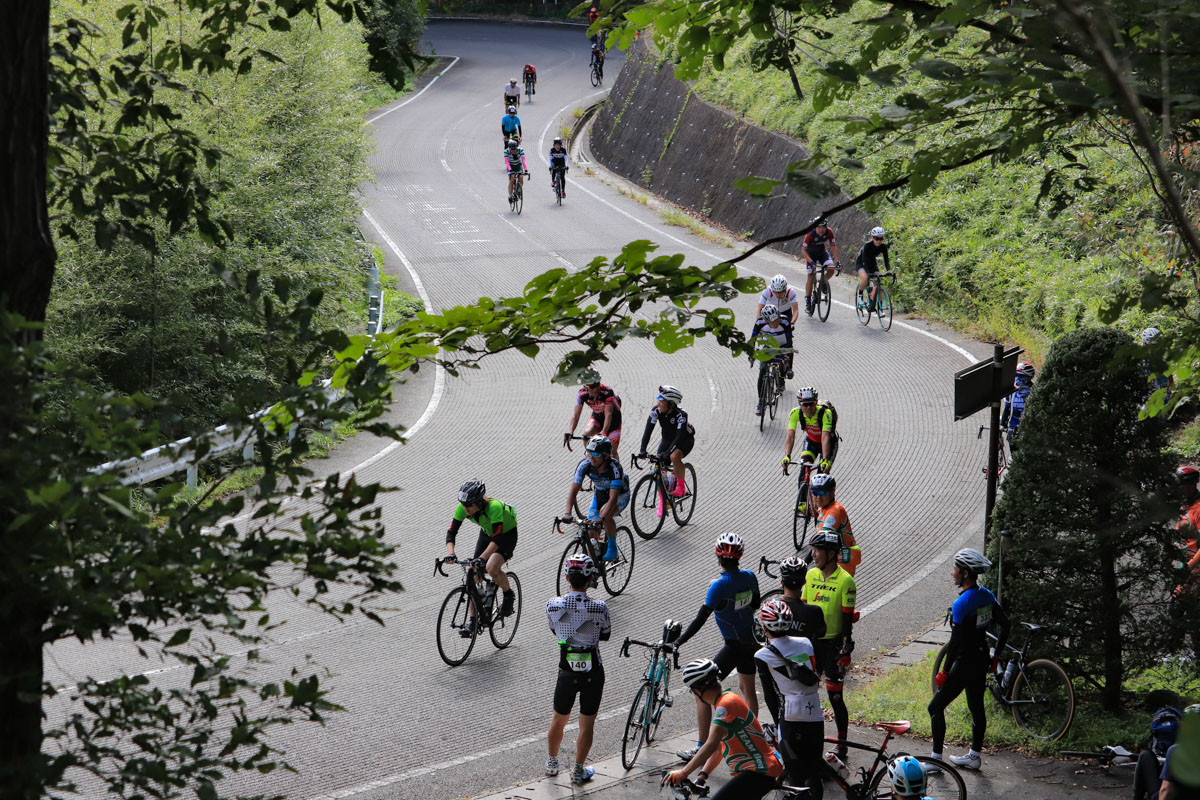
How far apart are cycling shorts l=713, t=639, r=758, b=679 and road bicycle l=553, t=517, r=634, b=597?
2799 millimetres

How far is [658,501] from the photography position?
603 inches

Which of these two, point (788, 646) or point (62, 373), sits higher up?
point (62, 373)

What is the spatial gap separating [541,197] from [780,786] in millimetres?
29569

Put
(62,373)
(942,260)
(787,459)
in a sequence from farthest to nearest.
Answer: (942,260), (787,459), (62,373)

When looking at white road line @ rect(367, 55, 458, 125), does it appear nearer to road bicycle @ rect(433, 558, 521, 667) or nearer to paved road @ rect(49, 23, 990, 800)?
paved road @ rect(49, 23, 990, 800)

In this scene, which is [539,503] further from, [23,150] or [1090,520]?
[23,150]

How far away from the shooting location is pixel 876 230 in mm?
21844

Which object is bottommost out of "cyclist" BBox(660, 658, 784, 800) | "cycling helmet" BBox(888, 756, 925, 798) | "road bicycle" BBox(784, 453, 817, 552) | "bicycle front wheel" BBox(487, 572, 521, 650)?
"bicycle front wheel" BBox(487, 572, 521, 650)

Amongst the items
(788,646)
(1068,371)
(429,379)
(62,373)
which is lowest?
(429,379)

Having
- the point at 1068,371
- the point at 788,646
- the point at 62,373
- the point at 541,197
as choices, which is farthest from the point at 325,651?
the point at 541,197

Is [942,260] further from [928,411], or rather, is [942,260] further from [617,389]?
[617,389]

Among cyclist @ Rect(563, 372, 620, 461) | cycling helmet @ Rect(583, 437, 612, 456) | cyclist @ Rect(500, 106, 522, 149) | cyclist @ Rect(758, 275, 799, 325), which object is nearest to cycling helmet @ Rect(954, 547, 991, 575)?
cycling helmet @ Rect(583, 437, 612, 456)

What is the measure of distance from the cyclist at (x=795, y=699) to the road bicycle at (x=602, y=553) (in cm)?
413

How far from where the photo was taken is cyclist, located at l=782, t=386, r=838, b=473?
14625 mm
